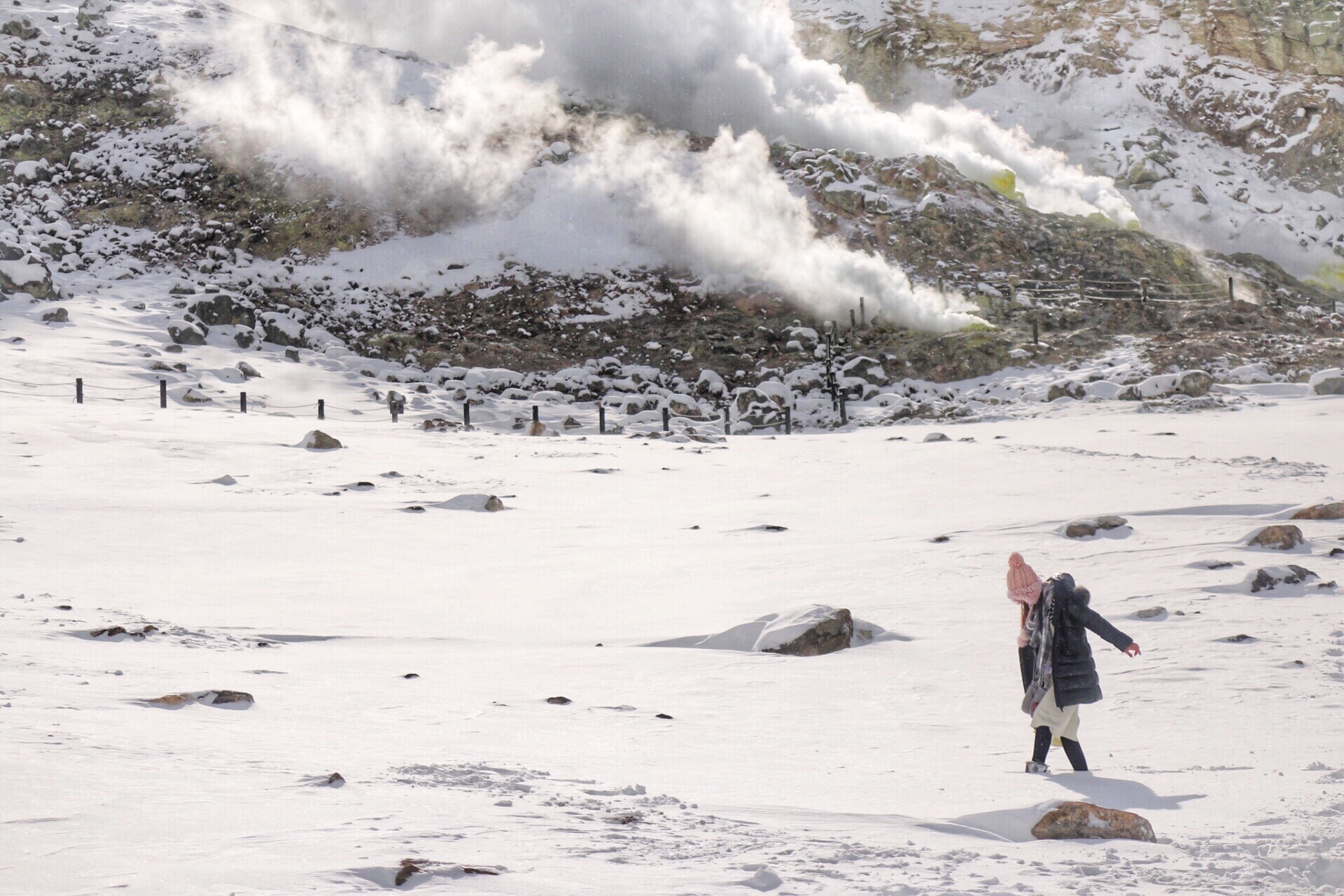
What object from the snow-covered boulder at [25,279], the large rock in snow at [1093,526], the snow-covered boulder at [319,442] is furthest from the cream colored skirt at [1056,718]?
the snow-covered boulder at [25,279]

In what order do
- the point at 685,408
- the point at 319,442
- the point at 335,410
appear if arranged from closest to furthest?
the point at 319,442 < the point at 335,410 < the point at 685,408

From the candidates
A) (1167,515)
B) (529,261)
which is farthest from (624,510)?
(529,261)

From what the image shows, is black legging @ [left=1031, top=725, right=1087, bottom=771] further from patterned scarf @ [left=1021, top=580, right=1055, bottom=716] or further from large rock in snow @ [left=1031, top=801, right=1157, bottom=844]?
large rock in snow @ [left=1031, top=801, right=1157, bottom=844]

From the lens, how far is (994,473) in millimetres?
15547

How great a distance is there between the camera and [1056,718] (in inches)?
216

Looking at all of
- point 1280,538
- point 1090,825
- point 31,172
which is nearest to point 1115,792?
point 1090,825

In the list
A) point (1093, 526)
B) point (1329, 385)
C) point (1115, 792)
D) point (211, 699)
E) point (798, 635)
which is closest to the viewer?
point (1115, 792)

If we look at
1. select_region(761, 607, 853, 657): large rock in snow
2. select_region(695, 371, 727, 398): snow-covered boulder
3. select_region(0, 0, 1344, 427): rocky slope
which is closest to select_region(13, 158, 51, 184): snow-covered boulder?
select_region(0, 0, 1344, 427): rocky slope

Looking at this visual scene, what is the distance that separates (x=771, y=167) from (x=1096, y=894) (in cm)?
3900

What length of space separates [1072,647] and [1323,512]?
6.35m

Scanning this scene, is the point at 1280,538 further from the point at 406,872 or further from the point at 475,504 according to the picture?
the point at 406,872

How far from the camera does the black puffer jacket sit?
554 cm

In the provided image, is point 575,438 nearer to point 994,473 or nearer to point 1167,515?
point 994,473

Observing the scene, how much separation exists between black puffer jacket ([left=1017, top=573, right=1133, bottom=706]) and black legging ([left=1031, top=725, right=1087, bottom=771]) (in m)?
0.15
